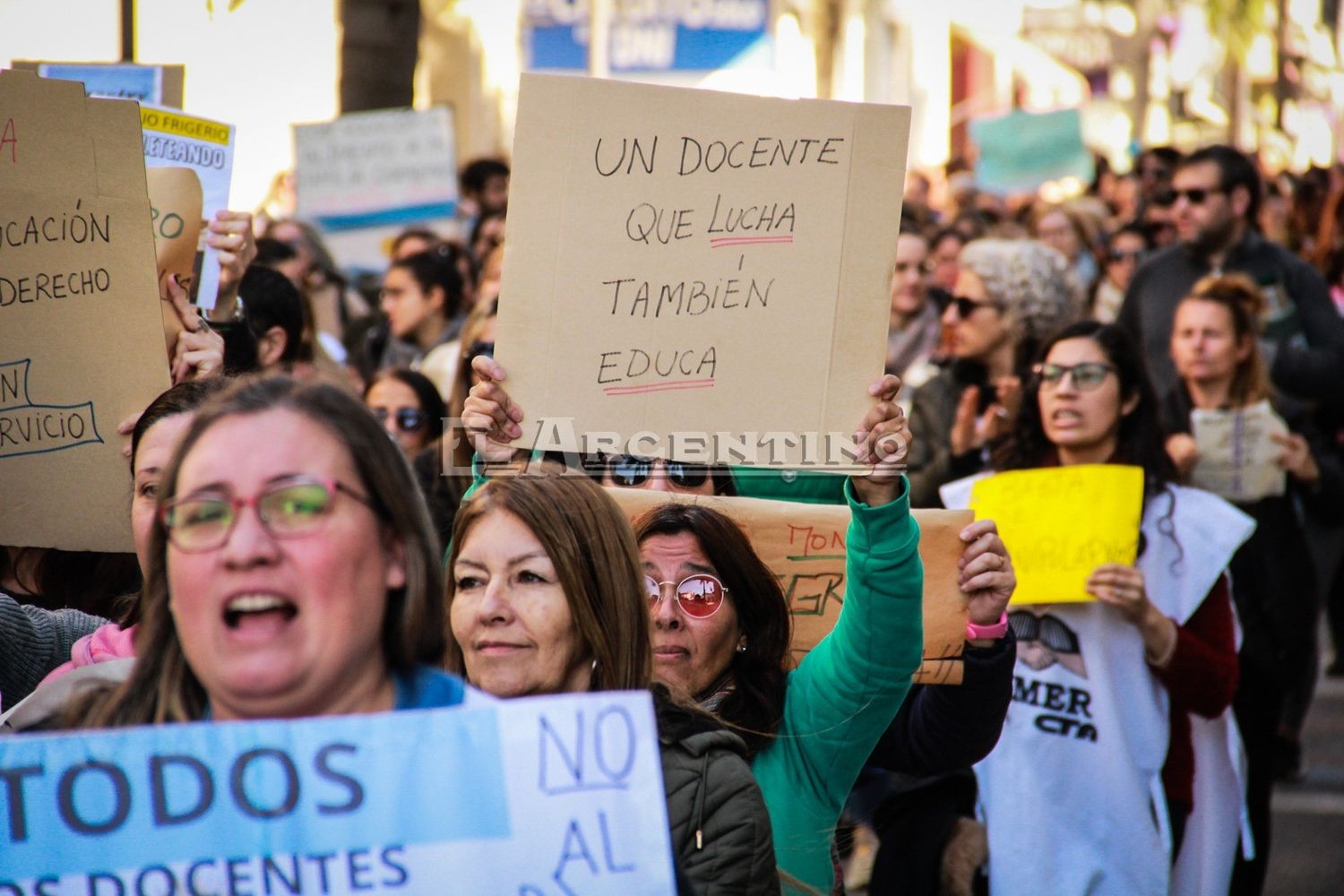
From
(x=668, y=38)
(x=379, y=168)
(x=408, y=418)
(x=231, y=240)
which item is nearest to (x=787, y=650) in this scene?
(x=231, y=240)

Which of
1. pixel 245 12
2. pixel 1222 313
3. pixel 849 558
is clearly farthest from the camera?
pixel 245 12

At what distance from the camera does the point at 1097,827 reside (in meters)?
4.02

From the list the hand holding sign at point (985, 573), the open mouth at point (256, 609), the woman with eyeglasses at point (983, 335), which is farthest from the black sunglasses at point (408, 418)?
the open mouth at point (256, 609)

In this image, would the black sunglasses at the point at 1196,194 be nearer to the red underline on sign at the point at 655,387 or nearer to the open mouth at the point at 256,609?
the red underline on sign at the point at 655,387

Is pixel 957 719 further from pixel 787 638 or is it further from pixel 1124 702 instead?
pixel 1124 702

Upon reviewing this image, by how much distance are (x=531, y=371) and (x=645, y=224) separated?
13.4 inches

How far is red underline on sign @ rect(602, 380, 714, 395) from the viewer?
3080 mm

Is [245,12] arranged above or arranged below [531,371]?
above

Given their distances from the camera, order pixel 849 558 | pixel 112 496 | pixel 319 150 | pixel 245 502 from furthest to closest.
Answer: pixel 319 150 → pixel 112 496 → pixel 849 558 → pixel 245 502

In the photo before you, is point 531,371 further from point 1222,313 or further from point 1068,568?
point 1222,313

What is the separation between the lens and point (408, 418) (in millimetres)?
5234

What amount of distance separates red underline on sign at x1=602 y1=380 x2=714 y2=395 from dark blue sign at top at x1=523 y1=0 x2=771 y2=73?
383 inches

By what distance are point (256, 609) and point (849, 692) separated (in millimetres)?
1381

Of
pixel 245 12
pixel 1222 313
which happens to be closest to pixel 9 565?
pixel 1222 313
